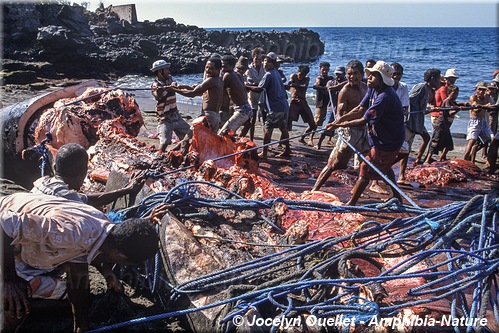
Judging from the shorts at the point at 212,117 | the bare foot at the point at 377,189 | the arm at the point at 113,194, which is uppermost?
the shorts at the point at 212,117

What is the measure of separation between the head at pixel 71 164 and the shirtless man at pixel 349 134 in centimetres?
334

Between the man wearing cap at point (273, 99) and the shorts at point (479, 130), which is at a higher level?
the man wearing cap at point (273, 99)

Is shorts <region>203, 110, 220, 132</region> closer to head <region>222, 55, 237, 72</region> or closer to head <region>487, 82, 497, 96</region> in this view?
head <region>222, 55, 237, 72</region>

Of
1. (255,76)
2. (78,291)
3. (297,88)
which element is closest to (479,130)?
(297,88)

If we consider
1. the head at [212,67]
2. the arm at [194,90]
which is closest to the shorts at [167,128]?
the arm at [194,90]

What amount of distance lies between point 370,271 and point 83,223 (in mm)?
1863

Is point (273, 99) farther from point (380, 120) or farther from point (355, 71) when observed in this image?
point (380, 120)

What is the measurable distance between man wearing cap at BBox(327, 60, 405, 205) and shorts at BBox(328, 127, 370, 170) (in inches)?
16.7

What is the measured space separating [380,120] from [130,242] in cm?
333

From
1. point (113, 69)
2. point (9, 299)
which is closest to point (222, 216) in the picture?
point (9, 299)

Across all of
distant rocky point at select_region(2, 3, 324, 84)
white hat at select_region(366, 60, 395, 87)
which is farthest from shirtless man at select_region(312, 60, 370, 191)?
distant rocky point at select_region(2, 3, 324, 84)

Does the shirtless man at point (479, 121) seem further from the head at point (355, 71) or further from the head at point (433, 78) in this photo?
the head at point (355, 71)

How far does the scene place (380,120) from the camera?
16.6ft

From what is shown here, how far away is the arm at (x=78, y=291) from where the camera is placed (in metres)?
2.81
